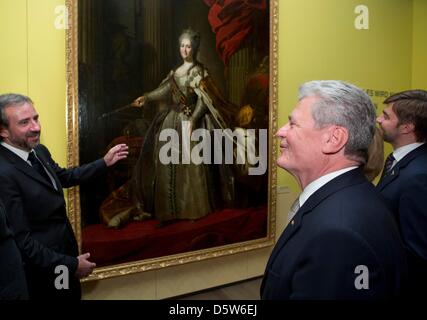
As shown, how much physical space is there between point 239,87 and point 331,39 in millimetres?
1386

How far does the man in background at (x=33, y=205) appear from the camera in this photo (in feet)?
6.12

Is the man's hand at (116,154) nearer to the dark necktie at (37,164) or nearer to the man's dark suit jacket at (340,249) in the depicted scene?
the dark necktie at (37,164)

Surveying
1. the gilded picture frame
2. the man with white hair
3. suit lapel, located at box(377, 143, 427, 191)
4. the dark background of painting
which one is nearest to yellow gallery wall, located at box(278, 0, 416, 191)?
the gilded picture frame

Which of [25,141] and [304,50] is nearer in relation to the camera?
[25,141]

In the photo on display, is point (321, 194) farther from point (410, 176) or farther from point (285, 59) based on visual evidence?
point (285, 59)

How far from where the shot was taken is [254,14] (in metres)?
3.46

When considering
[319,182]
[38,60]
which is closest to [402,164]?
[319,182]

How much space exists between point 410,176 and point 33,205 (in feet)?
6.62

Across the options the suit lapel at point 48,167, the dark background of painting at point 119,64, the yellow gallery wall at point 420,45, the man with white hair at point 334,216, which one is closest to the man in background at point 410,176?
the man with white hair at point 334,216

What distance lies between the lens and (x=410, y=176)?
5.94 ft

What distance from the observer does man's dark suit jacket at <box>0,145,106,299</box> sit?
1.85 metres

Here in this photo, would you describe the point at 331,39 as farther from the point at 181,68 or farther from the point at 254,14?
the point at 181,68

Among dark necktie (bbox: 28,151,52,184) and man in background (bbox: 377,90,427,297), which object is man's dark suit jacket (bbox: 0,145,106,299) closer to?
dark necktie (bbox: 28,151,52,184)

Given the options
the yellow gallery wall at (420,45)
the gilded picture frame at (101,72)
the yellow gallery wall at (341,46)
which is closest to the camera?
the gilded picture frame at (101,72)
